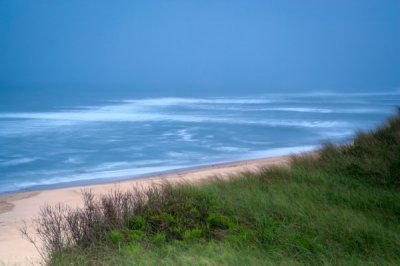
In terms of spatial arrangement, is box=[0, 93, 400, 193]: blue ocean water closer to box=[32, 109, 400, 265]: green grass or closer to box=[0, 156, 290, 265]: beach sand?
box=[0, 156, 290, 265]: beach sand

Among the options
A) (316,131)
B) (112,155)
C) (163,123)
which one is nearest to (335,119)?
(316,131)

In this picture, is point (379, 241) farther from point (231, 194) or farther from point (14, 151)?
point (14, 151)

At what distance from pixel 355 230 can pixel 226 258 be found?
1896 mm

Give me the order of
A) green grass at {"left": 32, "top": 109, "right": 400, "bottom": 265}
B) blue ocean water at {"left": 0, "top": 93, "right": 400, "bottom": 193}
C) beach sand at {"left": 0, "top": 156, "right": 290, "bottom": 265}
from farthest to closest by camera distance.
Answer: blue ocean water at {"left": 0, "top": 93, "right": 400, "bottom": 193}
beach sand at {"left": 0, "top": 156, "right": 290, "bottom": 265}
green grass at {"left": 32, "top": 109, "right": 400, "bottom": 265}

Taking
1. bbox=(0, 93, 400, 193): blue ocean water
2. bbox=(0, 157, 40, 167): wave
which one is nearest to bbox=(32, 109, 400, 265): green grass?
bbox=(0, 93, 400, 193): blue ocean water

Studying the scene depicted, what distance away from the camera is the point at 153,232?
6.41 m

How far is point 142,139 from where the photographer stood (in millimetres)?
26094

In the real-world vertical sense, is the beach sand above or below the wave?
below

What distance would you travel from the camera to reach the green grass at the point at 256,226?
559cm

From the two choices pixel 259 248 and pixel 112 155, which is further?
pixel 112 155

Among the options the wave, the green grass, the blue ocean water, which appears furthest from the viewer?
the wave

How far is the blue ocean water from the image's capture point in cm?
1806

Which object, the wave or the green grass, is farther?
the wave

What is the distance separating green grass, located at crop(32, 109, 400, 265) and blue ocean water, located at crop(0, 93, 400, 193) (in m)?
8.45
